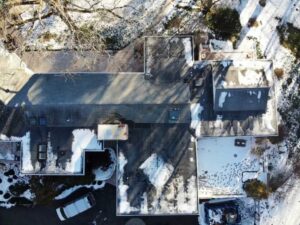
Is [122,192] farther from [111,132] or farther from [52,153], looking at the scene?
[52,153]

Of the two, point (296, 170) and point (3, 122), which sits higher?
point (3, 122)

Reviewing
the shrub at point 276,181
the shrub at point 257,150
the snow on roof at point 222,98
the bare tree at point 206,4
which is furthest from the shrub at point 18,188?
the bare tree at point 206,4

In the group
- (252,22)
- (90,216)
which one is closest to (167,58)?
(252,22)

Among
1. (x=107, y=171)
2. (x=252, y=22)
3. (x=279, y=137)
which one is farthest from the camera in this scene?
(x=252, y=22)

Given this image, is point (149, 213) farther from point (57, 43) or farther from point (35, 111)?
point (57, 43)

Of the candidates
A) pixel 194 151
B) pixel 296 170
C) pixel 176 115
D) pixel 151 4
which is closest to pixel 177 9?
pixel 151 4

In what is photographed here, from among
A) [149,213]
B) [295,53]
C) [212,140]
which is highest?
[295,53]
